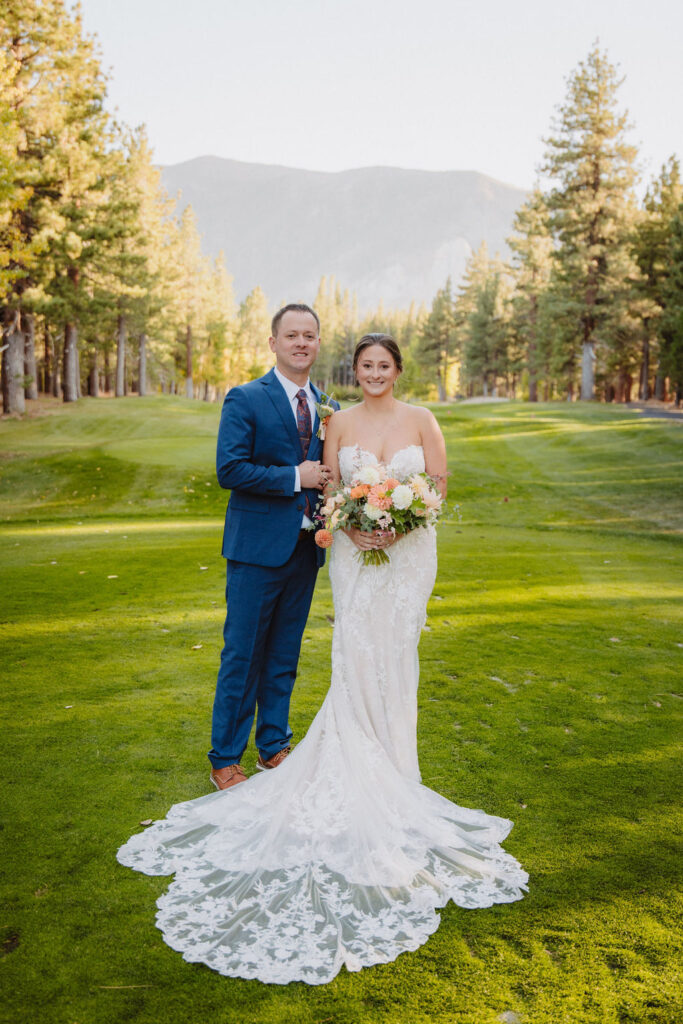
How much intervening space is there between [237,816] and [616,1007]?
6.62 feet

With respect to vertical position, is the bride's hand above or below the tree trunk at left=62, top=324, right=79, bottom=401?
below

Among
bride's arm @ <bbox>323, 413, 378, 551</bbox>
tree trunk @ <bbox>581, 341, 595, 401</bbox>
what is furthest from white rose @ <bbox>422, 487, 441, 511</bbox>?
tree trunk @ <bbox>581, 341, 595, 401</bbox>

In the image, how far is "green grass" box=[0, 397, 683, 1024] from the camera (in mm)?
2752

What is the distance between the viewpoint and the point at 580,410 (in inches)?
1342

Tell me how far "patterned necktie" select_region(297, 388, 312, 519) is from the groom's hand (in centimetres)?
18

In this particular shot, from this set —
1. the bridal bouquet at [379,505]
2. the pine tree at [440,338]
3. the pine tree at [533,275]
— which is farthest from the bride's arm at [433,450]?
the pine tree at [440,338]

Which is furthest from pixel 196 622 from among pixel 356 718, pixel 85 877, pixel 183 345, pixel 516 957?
pixel 183 345

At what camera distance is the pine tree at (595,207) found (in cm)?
3941

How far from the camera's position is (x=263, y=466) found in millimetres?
4367

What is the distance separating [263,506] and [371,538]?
72 cm

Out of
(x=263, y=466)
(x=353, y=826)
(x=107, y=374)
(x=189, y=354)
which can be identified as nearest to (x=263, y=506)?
(x=263, y=466)

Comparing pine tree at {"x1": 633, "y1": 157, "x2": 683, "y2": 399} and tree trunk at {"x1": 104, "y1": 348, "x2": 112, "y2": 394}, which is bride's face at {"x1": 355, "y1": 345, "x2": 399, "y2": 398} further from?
tree trunk at {"x1": 104, "y1": 348, "x2": 112, "y2": 394}

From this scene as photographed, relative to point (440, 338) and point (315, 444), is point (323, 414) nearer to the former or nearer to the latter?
point (315, 444)

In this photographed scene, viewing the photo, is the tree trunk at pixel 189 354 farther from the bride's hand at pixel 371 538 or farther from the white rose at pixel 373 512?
the white rose at pixel 373 512
